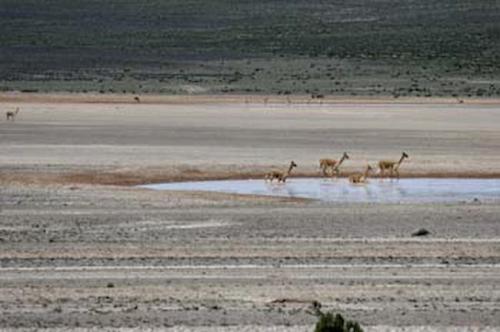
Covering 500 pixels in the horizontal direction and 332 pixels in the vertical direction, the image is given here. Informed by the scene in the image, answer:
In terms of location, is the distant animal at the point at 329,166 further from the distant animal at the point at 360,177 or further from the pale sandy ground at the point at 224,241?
the pale sandy ground at the point at 224,241

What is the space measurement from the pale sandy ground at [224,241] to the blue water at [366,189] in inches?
36.1

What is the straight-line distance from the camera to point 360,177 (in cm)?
2753

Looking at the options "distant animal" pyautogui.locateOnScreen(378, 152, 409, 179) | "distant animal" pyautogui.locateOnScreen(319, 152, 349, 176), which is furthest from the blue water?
"distant animal" pyautogui.locateOnScreen(319, 152, 349, 176)

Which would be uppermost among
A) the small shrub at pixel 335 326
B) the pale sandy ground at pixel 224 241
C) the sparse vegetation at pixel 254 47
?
the sparse vegetation at pixel 254 47

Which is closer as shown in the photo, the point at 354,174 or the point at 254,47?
the point at 354,174

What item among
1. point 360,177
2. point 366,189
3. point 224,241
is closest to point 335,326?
point 224,241

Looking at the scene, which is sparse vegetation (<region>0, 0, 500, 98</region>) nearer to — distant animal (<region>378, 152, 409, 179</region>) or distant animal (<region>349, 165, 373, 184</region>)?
distant animal (<region>378, 152, 409, 179</region>)

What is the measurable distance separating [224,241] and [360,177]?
29.7 feet

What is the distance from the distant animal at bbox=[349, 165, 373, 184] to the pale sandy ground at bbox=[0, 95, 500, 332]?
618 millimetres

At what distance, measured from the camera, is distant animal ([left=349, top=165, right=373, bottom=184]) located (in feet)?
89.1

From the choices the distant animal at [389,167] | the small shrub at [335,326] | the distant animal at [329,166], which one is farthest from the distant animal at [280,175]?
the small shrub at [335,326]

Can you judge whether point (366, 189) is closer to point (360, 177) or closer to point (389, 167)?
point (360, 177)

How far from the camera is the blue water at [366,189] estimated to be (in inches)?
972

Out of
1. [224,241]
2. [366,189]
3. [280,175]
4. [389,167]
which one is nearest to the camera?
[224,241]
